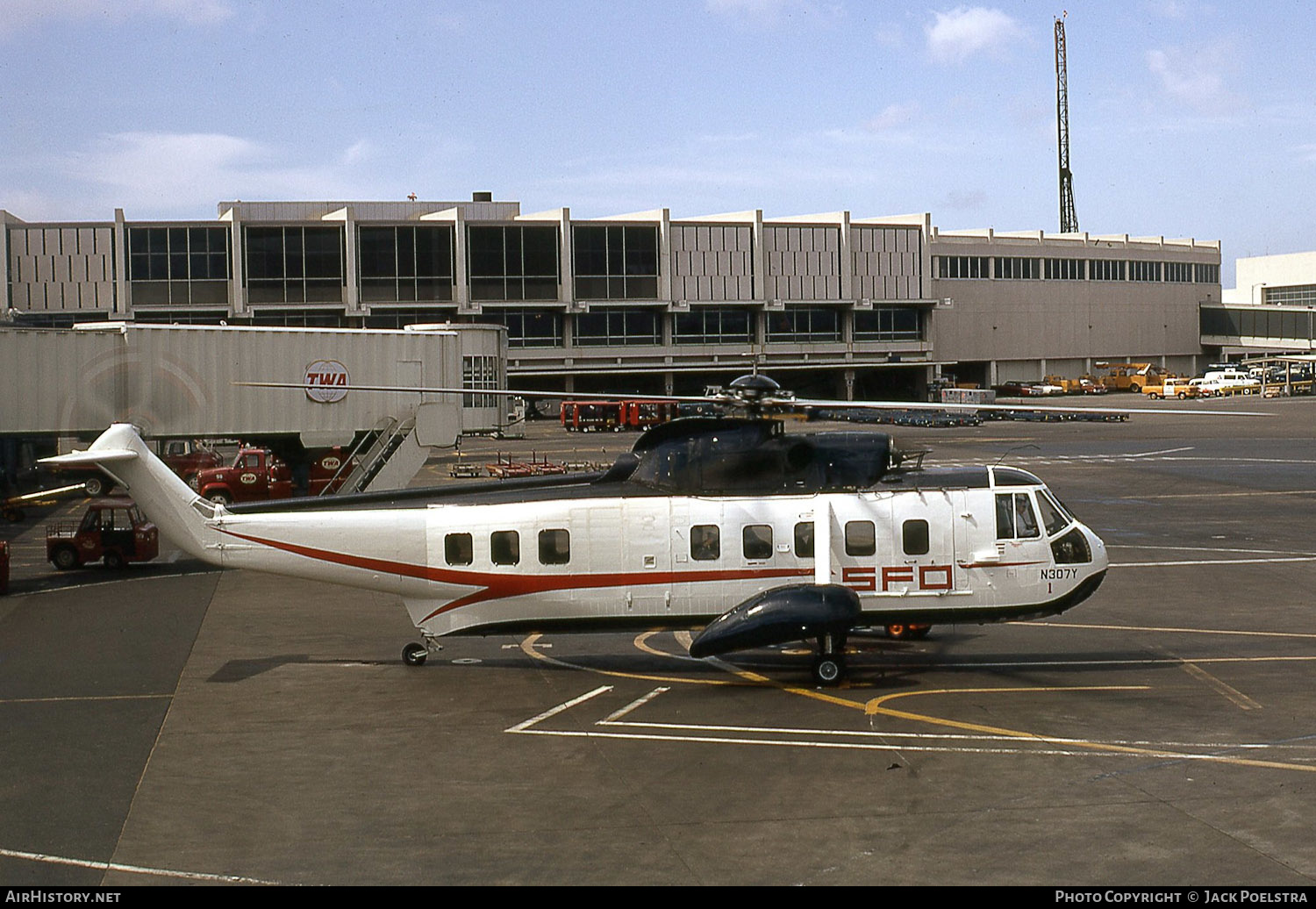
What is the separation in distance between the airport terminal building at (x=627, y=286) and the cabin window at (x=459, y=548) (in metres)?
73.3

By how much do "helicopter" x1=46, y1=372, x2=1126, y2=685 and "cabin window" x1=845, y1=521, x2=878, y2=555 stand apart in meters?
0.02

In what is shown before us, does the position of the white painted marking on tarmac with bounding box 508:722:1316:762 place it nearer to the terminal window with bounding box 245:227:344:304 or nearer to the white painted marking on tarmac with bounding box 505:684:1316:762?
the white painted marking on tarmac with bounding box 505:684:1316:762

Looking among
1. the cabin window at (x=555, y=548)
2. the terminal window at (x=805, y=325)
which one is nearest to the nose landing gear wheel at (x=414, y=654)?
the cabin window at (x=555, y=548)

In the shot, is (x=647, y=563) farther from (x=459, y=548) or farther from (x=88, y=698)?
(x=88, y=698)

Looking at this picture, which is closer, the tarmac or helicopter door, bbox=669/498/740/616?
the tarmac

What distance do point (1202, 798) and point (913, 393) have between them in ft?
357

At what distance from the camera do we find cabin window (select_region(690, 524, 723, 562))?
20422 millimetres

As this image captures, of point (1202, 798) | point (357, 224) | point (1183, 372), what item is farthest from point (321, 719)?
point (1183, 372)

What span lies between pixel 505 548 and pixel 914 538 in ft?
22.3

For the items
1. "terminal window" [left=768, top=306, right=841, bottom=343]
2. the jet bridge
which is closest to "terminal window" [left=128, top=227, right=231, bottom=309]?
"terminal window" [left=768, top=306, right=841, bottom=343]

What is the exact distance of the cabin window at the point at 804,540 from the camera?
20312 millimetres

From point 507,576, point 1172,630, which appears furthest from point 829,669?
point 1172,630

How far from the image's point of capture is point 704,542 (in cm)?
2045
